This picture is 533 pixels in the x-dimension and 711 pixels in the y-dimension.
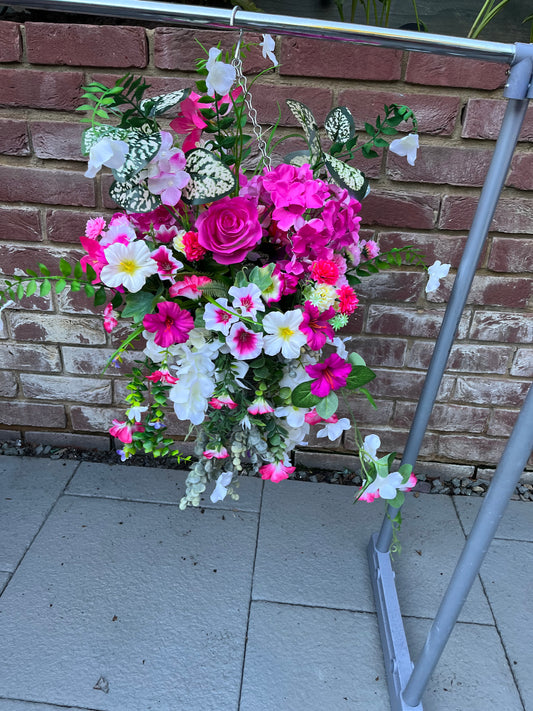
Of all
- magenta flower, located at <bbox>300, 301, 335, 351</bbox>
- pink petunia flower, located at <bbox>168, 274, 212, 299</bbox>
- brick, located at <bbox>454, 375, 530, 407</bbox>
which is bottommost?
brick, located at <bbox>454, 375, 530, 407</bbox>

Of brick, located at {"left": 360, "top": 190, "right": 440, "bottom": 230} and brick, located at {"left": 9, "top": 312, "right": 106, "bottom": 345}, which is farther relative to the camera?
brick, located at {"left": 9, "top": 312, "right": 106, "bottom": 345}

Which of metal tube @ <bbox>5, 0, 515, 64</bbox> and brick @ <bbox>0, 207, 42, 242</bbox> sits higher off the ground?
metal tube @ <bbox>5, 0, 515, 64</bbox>

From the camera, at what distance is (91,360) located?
1.61 meters

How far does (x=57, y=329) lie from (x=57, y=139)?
0.53 m

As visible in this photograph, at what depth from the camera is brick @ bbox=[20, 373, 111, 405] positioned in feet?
5.41

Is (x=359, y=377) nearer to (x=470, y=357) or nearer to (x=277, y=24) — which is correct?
(x=277, y=24)

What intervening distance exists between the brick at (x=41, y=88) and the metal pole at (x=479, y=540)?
1.21 meters

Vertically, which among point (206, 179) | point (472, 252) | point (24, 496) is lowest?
point (24, 496)

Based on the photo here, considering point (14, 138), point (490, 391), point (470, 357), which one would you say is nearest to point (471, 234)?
point (470, 357)

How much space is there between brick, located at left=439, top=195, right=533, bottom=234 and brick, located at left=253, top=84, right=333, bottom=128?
38cm

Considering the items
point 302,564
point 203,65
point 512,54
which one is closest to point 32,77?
point 203,65

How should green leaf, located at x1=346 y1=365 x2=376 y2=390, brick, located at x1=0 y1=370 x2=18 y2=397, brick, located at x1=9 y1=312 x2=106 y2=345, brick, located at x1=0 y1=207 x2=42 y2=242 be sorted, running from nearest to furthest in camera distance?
green leaf, located at x1=346 y1=365 x2=376 y2=390
brick, located at x1=0 y1=207 x2=42 y2=242
brick, located at x1=9 y1=312 x2=106 y2=345
brick, located at x1=0 y1=370 x2=18 y2=397

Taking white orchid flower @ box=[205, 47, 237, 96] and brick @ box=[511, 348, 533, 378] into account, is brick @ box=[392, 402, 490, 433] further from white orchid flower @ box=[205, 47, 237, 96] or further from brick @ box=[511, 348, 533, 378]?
white orchid flower @ box=[205, 47, 237, 96]

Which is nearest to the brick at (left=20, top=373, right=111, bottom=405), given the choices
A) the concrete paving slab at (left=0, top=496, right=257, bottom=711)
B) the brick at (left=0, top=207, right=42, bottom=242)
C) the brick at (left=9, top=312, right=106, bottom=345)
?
the brick at (left=9, top=312, right=106, bottom=345)
